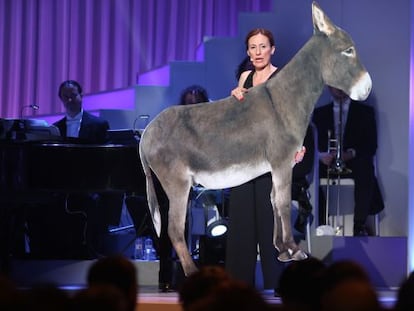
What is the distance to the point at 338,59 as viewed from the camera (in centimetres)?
473

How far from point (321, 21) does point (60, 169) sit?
7.01 feet

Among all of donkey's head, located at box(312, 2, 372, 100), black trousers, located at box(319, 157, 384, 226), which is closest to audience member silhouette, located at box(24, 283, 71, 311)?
donkey's head, located at box(312, 2, 372, 100)

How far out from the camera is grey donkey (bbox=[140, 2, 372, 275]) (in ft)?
15.4

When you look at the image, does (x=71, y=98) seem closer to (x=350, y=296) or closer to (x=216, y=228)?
(x=216, y=228)

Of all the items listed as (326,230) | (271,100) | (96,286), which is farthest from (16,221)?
(96,286)

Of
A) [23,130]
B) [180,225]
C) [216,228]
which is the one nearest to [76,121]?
[23,130]

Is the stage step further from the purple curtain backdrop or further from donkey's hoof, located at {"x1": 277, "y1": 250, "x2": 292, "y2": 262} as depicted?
the purple curtain backdrop

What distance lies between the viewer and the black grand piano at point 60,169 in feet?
19.6

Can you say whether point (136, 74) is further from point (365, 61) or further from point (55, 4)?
point (365, 61)

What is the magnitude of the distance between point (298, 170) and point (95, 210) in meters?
2.11

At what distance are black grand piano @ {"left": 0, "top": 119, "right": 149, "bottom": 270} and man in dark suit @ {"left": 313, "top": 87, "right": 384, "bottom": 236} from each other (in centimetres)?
156

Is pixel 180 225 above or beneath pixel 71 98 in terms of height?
beneath

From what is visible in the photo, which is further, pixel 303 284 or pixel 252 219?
pixel 252 219

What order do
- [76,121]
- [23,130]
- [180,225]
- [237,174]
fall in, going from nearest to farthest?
[237,174] < [180,225] < [23,130] < [76,121]
